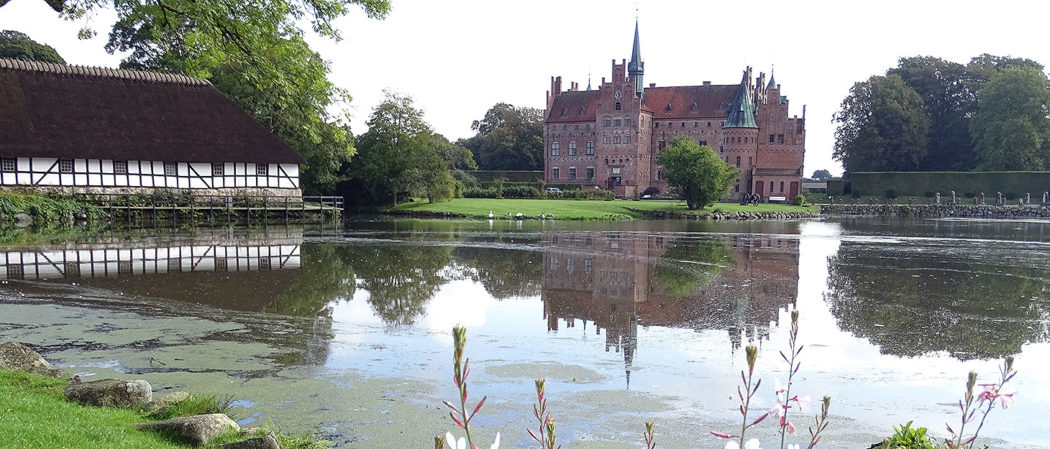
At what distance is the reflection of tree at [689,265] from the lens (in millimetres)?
15490

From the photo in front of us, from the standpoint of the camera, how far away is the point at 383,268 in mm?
18047

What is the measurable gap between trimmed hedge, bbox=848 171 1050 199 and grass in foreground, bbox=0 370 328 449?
7243 cm

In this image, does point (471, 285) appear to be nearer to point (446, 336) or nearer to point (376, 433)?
point (446, 336)

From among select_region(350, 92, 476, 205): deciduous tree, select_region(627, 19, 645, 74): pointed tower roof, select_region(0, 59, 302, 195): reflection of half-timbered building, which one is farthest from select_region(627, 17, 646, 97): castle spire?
select_region(0, 59, 302, 195): reflection of half-timbered building

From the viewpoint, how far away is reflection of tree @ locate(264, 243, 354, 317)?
39.9 ft

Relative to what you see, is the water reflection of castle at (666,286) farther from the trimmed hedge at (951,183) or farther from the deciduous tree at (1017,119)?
the deciduous tree at (1017,119)

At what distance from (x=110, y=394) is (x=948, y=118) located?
85.5 metres

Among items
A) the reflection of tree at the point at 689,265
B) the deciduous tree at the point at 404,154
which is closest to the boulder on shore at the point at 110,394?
the reflection of tree at the point at 689,265

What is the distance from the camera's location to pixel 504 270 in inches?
709

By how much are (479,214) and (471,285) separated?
92.7ft

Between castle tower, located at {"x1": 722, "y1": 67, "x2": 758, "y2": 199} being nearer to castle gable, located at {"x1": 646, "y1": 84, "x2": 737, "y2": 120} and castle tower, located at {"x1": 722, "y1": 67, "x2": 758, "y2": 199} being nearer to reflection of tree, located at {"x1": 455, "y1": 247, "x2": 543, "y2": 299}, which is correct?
castle gable, located at {"x1": 646, "y1": 84, "x2": 737, "y2": 120}

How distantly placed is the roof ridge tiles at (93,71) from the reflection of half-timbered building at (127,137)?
0.14 feet

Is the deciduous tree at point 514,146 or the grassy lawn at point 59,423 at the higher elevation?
the deciduous tree at point 514,146

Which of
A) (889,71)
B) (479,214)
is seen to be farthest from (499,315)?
(889,71)
